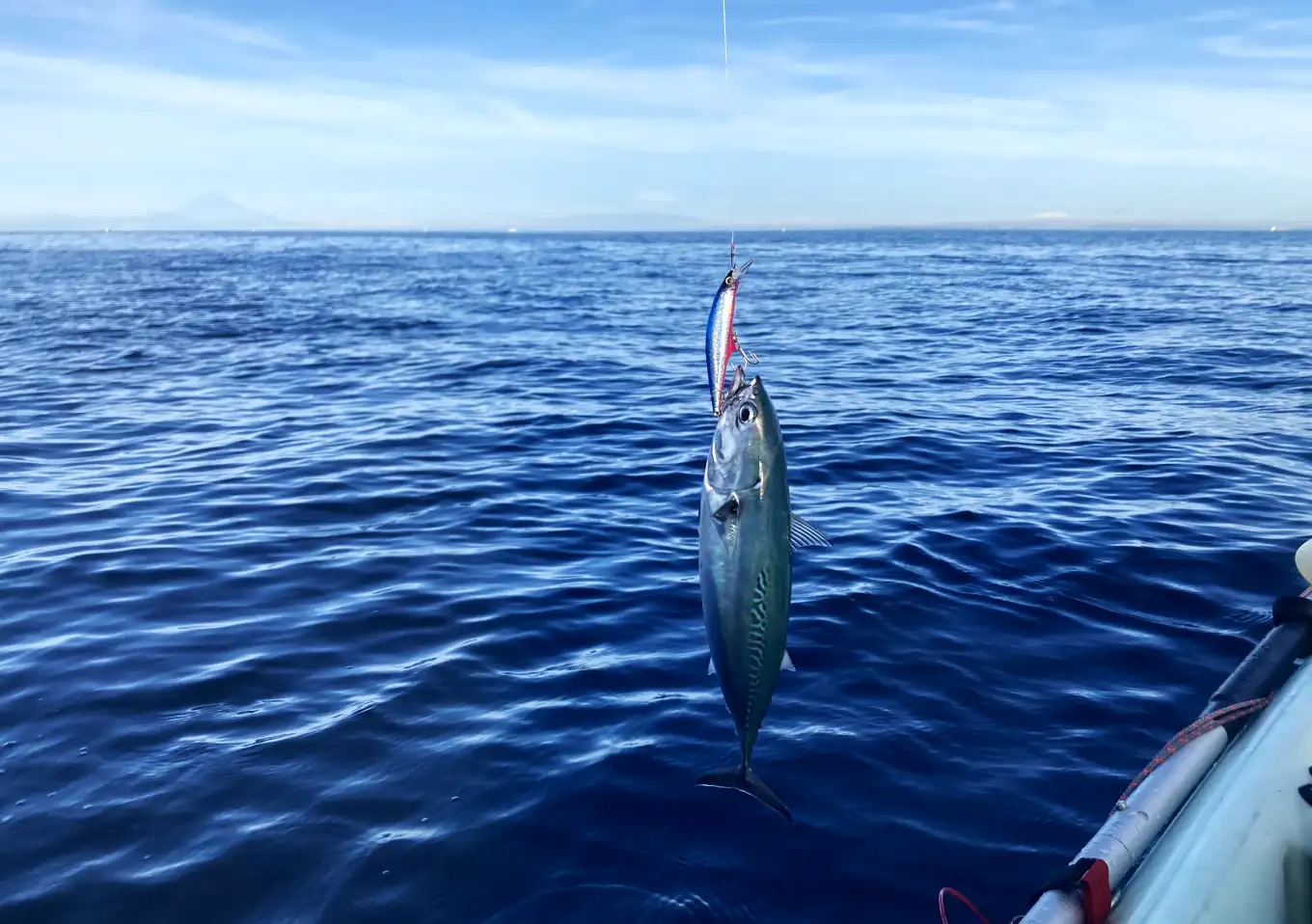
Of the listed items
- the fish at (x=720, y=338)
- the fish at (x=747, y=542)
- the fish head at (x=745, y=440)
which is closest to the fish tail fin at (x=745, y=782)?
the fish at (x=747, y=542)

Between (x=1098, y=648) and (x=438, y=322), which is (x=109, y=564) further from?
(x=438, y=322)

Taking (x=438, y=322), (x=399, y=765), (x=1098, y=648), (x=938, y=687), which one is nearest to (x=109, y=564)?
(x=399, y=765)

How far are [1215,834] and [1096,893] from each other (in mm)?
887

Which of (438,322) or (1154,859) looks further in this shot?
(438,322)

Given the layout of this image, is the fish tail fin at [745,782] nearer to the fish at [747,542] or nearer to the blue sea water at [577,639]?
the fish at [747,542]

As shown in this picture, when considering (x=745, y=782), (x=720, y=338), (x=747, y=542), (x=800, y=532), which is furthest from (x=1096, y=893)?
Result: (x=720, y=338)

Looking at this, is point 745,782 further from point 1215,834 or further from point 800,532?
point 1215,834

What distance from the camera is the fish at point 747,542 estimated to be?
356 cm

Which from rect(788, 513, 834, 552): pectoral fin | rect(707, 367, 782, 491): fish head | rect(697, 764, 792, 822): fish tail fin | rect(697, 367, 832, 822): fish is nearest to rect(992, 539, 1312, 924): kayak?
rect(697, 764, 792, 822): fish tail fin

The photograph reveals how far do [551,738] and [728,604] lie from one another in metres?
3.65

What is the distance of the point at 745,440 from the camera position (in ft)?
11.6

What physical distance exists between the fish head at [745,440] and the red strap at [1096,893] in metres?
2.22

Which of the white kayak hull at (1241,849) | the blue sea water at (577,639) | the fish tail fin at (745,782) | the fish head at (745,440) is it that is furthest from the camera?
the blue sea water at (577,639)

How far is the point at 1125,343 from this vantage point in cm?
2580
